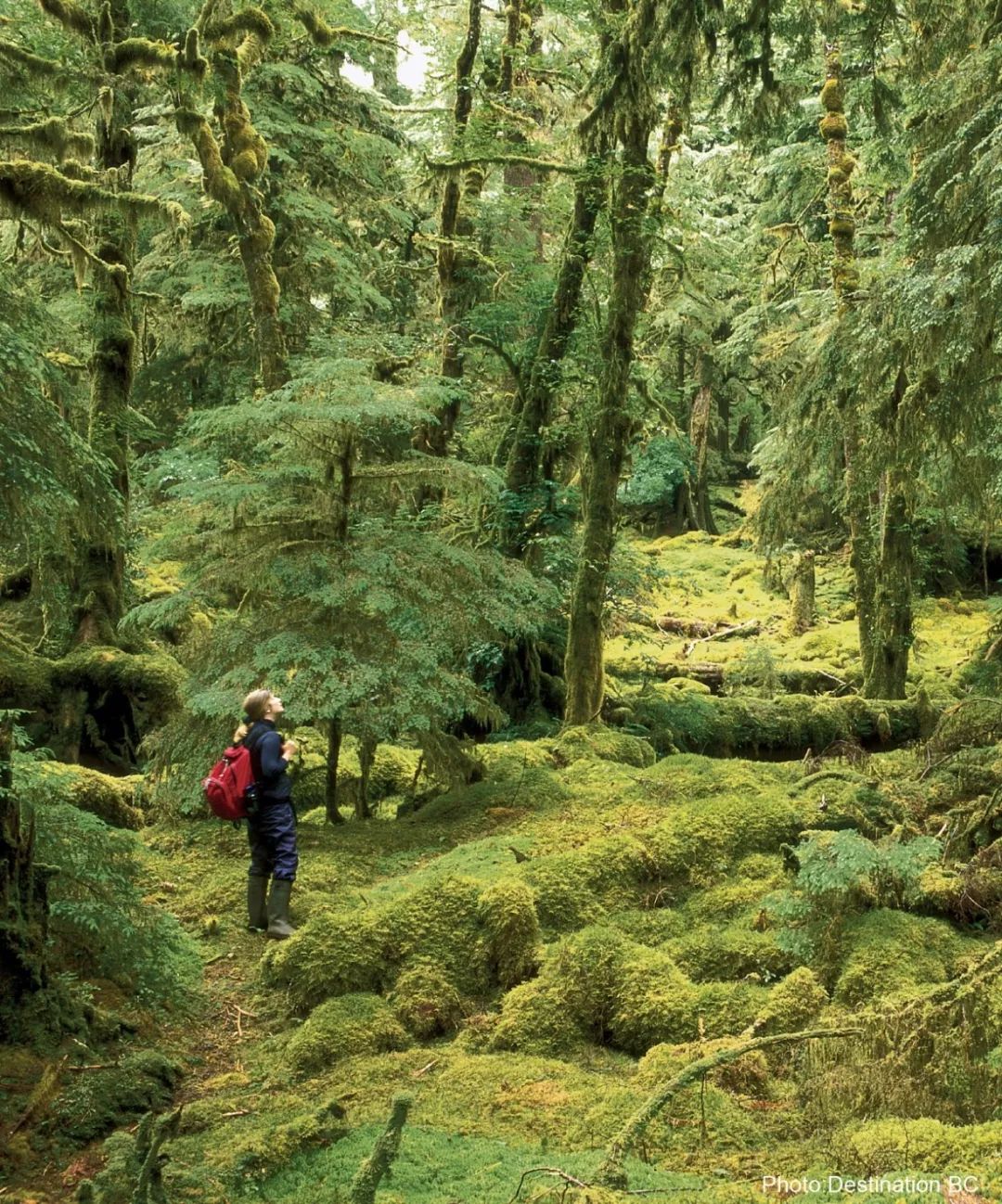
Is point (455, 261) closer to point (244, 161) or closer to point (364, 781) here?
point (244, 161)

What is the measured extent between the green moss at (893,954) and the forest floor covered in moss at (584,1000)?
0.05 ft

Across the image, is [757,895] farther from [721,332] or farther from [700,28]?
[721,332]

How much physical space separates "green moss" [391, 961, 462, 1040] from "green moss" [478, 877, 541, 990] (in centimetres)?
30

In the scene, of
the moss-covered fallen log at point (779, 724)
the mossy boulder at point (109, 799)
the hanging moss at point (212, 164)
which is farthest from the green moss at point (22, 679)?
the moss-covered fallen log at point (779, 724)

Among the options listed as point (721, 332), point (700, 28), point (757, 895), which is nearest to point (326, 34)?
point (700, 28)

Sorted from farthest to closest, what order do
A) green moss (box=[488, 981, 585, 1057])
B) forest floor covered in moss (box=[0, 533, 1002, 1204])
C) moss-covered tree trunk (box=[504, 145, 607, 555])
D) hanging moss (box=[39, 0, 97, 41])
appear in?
moss-covered tree trunk (box=[504, 145, 607, 555])
hanging moss (box=[39, 0, 97, 41])
green moss (box=[488, 981, 585, 1057])
forest floor covered in moss (box=[0, 533, 1002, 1204])

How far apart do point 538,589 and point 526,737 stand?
3.43 metres

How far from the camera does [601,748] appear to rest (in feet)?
32.4

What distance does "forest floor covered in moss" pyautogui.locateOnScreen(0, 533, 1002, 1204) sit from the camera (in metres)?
3.34

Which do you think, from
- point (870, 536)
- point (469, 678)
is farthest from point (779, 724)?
point (469, 678)

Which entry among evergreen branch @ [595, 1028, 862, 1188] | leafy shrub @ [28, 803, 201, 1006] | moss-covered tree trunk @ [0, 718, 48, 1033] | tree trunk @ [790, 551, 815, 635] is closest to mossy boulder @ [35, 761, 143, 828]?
leafy shrub @ [28, 803, 201, 1006]

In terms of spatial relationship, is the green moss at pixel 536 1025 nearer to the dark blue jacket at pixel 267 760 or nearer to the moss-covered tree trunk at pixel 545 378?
the dark blue jacket at pixel 267 760

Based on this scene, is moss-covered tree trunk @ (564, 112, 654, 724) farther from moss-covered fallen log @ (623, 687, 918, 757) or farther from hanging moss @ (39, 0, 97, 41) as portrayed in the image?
hanging moss @ (39, 0, 97, 41)

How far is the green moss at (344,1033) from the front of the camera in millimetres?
4523
